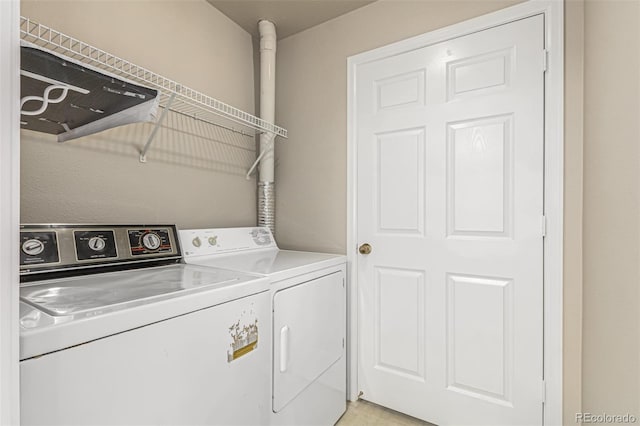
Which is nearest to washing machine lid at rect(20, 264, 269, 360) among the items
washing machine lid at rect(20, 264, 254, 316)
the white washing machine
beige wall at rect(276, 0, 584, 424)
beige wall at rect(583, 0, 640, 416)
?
washing machine lid at rect(20, 264, 254, 316)

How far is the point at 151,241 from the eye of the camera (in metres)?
1.53

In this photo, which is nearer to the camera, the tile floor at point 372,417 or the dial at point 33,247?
the dial at point 33,247

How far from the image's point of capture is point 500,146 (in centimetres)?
165

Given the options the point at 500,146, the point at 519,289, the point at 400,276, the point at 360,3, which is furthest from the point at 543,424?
the point at 360,3

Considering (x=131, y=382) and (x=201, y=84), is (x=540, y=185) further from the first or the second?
(x=201, y=84)

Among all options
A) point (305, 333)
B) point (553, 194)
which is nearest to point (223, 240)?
point (305, 333)

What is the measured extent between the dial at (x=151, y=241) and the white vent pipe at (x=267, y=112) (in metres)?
0.86

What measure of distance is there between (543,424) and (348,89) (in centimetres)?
209

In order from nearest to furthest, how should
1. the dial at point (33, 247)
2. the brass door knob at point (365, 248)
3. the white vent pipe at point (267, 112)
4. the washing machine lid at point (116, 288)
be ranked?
the washing machine lid at point (116, 288)
the dial at point (33, 247)
the brass door knob at point (365, 248)
the white vent pipe at point (267, 112)

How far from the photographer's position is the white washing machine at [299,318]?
4.66 ft

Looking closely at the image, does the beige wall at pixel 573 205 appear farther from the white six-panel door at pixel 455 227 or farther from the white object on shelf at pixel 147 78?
the white object on shelf at pixel 147 78

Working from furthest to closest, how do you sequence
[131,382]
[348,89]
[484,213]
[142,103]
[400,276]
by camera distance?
[348,89]
[400,276]
[484,213]
[142,103]
[131,382]

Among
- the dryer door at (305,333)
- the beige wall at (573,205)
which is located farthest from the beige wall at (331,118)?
the dryer door at (305,333)

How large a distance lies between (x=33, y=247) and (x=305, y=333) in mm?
1132
